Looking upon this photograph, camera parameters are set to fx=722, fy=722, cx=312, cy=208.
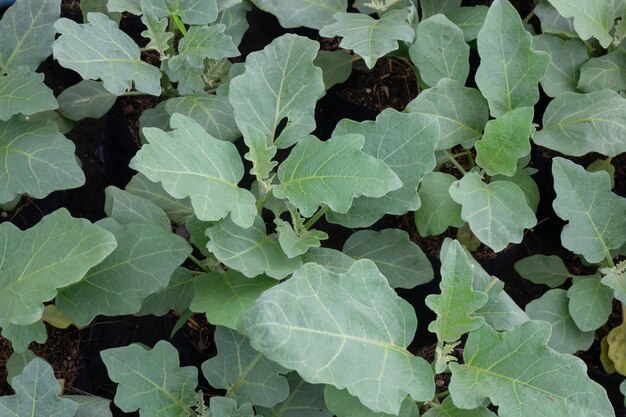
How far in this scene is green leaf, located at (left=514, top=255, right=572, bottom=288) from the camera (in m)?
1.71

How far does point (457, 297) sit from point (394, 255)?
0.30m

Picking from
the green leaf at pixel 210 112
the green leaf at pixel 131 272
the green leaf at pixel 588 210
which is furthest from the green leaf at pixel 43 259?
the green leaf at pixel 588 210

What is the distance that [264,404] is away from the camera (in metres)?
1.35

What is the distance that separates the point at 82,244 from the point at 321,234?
43cm

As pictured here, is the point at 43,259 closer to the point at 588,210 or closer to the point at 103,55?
the point at 103,55

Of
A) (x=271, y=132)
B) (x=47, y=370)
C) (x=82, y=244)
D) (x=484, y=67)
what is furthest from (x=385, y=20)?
(x=47, y=370)

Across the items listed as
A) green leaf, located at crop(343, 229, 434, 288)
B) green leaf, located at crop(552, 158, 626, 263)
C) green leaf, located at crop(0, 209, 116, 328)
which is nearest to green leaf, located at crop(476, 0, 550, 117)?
green leaf, located at crop(552, 158, 626, 263)

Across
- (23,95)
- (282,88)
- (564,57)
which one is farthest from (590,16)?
(23,95)

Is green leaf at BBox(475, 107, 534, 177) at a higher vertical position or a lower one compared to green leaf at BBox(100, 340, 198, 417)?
higher

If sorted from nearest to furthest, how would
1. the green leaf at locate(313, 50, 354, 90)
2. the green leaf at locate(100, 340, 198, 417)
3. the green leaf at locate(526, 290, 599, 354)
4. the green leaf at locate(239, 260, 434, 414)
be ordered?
the green leaf at locate(239, 260, 434, 414)
the green leaf at locate(100, 340, 198, 417)
the green leaf at locate(526, 290, 599, 354)
the green leaf at locate(313, 50, 354, 90)

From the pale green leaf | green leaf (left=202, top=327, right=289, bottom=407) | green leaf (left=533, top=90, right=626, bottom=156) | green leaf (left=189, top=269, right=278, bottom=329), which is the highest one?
the pale green leaf

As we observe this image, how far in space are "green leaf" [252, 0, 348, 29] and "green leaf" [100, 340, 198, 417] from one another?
74 centimetres

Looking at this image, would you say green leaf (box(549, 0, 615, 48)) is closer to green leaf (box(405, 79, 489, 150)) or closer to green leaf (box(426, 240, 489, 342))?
green leaf (box(405, 79, 489, 150))

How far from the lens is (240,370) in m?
1.39
